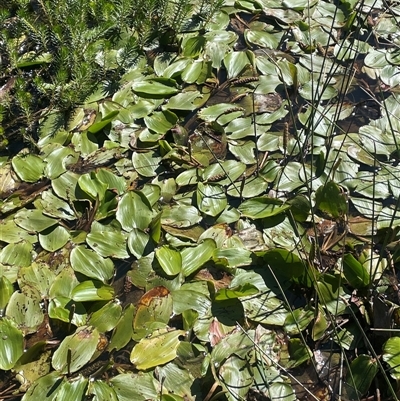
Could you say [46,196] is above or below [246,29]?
below

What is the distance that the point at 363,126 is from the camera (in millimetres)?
2145

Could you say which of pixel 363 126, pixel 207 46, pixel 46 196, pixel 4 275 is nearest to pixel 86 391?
pixel 4 275

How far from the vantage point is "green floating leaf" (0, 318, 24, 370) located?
153cm

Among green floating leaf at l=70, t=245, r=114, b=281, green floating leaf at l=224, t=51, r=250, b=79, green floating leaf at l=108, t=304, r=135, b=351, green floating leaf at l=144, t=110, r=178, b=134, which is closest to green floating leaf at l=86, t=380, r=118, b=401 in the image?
green floating leaf at l=108, t=304, r=135, b=351

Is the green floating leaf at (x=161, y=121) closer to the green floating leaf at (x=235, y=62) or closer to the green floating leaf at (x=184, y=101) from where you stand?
the green floating leaf at (x=184, y=101)

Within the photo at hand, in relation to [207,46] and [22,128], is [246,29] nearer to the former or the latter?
[207,46]

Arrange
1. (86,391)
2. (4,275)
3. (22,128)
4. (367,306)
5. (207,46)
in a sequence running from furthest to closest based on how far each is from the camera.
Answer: (207,46) → (22,128) → (4,275) → (367,306) → (86,391)

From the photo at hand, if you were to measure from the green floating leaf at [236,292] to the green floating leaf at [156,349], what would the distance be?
0.15 m

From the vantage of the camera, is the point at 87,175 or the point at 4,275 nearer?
the point at 4,275

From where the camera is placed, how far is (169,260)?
1.72 meters

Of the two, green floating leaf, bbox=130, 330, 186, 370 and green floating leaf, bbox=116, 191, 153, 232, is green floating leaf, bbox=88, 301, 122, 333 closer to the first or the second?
green floating leaf, bbox=130, 330, 186, 370

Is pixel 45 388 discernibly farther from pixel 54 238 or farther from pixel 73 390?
pixel 54 238

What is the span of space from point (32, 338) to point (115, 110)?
0.92 m

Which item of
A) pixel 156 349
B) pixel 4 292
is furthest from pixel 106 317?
pixel 4 292
